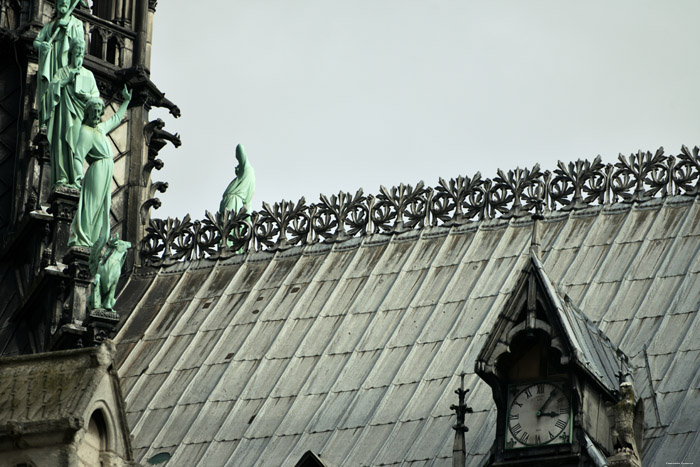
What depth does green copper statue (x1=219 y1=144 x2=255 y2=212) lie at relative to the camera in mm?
51719

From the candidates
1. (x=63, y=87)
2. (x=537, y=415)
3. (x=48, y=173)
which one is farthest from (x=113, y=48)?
(x=537, y=415)

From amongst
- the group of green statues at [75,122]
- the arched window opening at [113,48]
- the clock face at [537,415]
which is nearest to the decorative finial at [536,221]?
the clock face at [537,415]

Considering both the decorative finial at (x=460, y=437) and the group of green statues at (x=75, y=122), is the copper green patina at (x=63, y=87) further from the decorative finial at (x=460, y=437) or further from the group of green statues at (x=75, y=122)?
the decorative finial at (x=460, y=437)

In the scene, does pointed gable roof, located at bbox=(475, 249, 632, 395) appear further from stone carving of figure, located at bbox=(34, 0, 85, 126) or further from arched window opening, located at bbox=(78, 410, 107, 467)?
stone carving of figure, located at bbox=(34, 0, 85, 126)

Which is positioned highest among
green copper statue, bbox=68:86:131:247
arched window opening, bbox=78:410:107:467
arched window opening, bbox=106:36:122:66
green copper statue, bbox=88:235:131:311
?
arched window opening, bbox=106:36:122:66

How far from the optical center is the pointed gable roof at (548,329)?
34156 mm

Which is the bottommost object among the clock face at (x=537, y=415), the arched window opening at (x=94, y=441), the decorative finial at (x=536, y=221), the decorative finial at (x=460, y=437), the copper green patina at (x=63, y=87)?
the arched window opening at (x=94, y=441)

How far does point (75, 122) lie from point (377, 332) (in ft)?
30.2

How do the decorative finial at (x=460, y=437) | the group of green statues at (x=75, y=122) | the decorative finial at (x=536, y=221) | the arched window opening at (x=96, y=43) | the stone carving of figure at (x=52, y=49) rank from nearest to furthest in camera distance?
the decorative finial at (x=460, y=437) → the decorative finial at (x=536, y=221) → the group of green statues at (x=75, y=122) → the stone carving of figure at (x=52, y=49) → the arched window opening at (x=96, y=43)

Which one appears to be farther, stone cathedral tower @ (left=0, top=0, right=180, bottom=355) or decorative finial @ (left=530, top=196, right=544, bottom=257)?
stone cathedral tower @ (left=0, top=0, right=180, bottom=355)

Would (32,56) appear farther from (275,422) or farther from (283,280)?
(275,422)

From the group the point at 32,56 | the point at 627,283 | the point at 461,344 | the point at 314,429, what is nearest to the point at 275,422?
the point at 314,429

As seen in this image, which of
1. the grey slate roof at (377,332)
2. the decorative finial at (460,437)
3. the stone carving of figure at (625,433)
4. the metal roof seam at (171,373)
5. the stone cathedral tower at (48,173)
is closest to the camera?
the stone carving of figure at (625,433)

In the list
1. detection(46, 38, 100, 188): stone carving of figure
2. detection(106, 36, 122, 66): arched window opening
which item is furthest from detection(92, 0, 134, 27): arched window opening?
detection(46, 38, 100, 188): stone carving of figure
